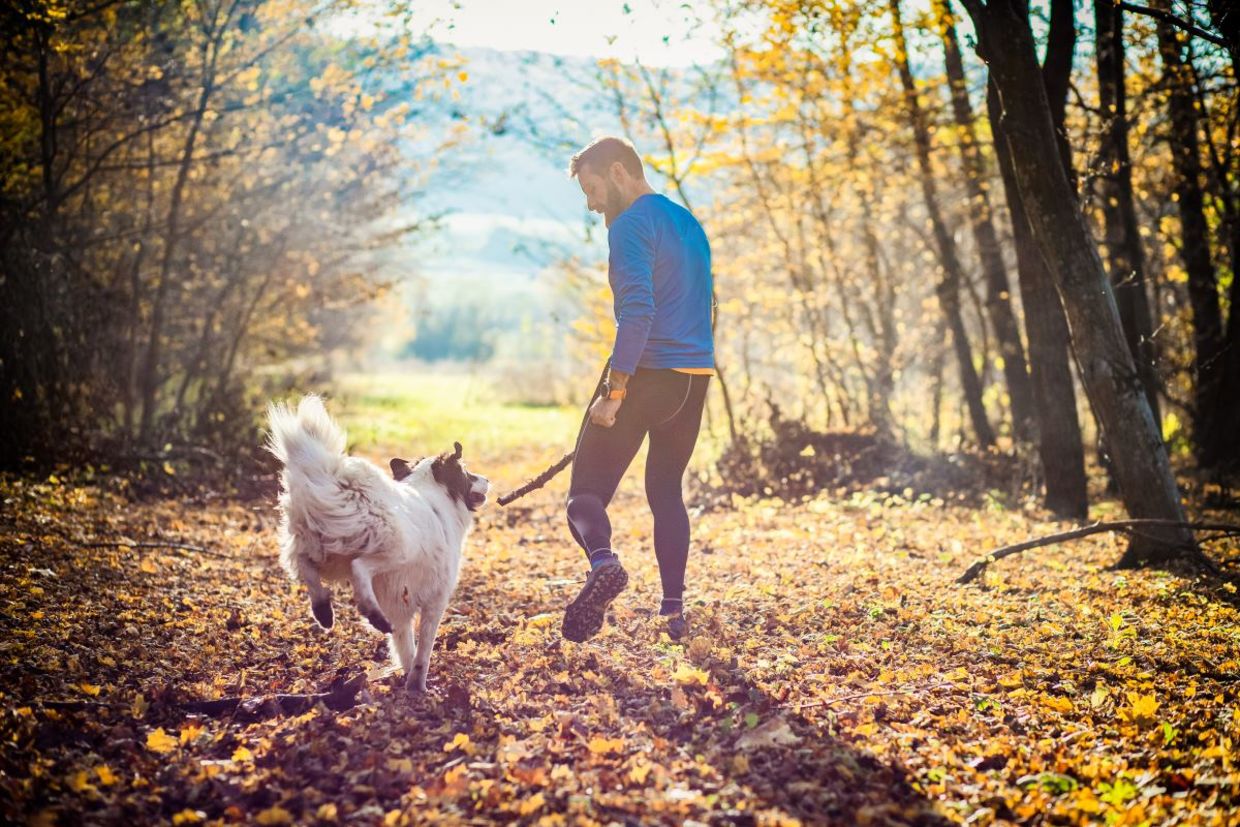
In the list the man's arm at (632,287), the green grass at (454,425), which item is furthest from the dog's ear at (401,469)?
the green grass at (454,425)

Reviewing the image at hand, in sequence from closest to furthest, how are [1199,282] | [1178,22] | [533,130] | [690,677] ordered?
[690,677] → [1178,22] → [1199,282] → [533,130]

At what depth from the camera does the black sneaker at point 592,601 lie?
14.6ft

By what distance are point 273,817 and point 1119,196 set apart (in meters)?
11.7

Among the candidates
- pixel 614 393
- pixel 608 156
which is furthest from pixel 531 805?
pixel 608 156

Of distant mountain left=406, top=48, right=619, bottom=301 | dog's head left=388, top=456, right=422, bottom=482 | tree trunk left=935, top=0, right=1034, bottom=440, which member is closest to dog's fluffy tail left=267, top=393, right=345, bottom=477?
dog's head left=388, top=456, right=422, bottom=482

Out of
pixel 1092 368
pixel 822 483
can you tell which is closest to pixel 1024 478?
pixel 822 483

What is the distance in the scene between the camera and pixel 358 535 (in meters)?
4.00

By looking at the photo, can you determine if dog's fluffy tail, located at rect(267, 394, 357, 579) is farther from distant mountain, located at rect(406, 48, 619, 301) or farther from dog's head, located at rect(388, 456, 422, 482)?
distant mountain, located at rect(406, 48, 619, 301)

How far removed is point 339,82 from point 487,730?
35.7 feet

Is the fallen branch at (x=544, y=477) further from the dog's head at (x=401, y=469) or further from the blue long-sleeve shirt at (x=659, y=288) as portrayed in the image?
the blue long-sleeve shirt at (x=659, y=288)

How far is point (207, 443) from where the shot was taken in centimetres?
1162

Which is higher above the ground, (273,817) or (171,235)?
(171,235)

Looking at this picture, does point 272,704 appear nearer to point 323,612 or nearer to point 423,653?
point 323,612

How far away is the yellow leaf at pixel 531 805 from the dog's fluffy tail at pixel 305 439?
171 centimetres
